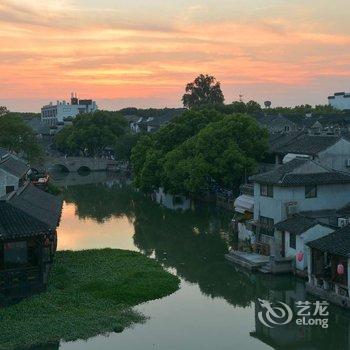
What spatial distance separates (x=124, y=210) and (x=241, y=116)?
47.3ft

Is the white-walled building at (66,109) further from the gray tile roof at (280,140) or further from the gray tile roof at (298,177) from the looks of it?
the gray tile roof at (298,177)

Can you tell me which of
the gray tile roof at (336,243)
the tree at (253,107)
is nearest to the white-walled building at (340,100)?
the tree at (253,107)

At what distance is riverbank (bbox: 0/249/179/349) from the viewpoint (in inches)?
832

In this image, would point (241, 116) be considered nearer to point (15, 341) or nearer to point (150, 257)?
point (150, 257)

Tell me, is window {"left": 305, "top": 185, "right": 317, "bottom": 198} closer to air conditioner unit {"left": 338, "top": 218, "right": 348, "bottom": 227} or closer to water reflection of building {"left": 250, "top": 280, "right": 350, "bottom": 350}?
air conditioner unit {"left": 338, "top": 218, "right": 348, "bottom": 227}

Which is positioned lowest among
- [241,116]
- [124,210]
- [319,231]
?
[124,210]

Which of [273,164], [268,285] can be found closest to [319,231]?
[268,285]

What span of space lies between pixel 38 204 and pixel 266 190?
508 inches

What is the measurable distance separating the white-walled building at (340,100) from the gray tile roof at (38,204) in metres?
100

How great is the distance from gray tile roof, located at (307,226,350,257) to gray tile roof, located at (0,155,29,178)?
74.2 ft

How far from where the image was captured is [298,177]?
3291cm

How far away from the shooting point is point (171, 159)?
5312 centimetres

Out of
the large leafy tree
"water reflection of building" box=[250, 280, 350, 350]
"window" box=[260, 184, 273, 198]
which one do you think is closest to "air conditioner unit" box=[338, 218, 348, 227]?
"window" box=[260, 184, 273, 198]

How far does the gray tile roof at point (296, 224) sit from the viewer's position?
2897cm
